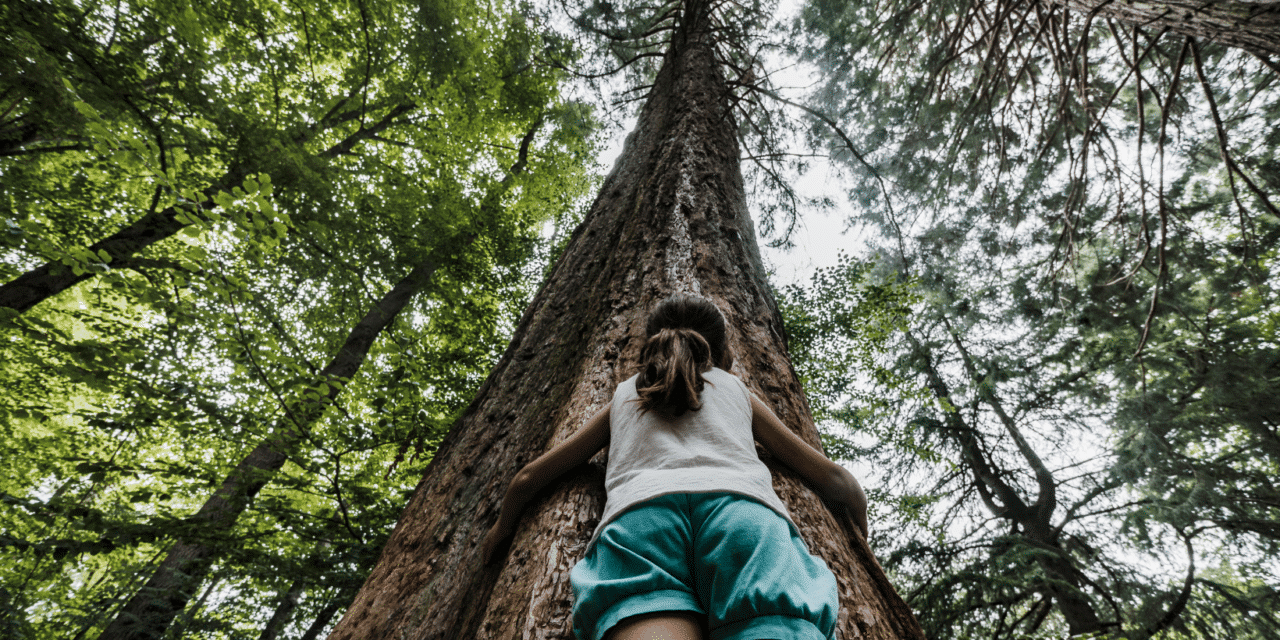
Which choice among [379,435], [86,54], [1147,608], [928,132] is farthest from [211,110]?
[1147,608]

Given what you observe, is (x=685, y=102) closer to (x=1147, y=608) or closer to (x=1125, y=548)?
(x=1147, y=608)

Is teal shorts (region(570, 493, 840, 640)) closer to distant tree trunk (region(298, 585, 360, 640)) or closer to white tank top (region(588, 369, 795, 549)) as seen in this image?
white tank top (region(588, 369, 795, 549))

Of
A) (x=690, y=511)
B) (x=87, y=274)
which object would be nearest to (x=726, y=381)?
(x=690, y=511)

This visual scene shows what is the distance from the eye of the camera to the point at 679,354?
50.6 inches

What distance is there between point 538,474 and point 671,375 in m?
0.50

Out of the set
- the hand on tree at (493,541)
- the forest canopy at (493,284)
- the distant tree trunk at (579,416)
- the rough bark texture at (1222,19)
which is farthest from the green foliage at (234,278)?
the rough bark texture at (1222,19)

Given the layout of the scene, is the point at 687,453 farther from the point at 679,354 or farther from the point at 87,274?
the point at 87,274

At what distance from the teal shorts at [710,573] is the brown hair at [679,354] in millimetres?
277

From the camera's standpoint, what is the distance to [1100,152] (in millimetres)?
3846

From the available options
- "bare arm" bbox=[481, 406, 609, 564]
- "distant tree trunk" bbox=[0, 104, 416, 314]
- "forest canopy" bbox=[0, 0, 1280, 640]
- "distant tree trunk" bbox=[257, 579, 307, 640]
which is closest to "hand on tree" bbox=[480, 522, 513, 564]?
"bare arm" bbox=[481, 406, 609, 564]

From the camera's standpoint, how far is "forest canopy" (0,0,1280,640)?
295cm

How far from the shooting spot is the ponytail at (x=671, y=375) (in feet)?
4.06

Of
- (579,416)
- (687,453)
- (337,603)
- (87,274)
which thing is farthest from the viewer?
(87,274)

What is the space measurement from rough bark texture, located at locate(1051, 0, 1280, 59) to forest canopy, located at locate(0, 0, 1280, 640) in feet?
0.07
